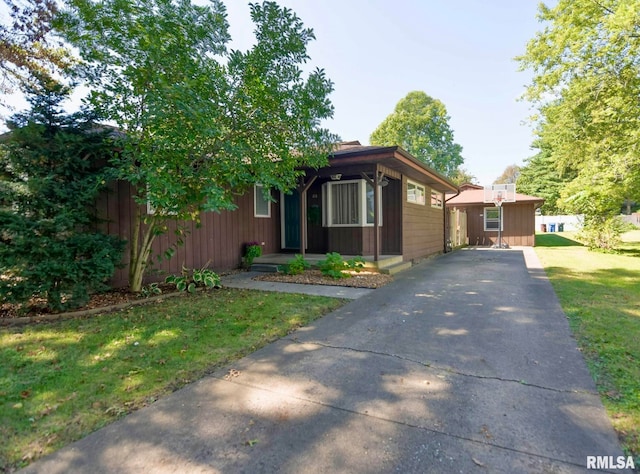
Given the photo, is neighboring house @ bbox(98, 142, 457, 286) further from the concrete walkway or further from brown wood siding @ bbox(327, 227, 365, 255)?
the concrete walkway

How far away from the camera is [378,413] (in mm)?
2285

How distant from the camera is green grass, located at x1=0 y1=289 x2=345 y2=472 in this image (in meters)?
2.21

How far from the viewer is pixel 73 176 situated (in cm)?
473

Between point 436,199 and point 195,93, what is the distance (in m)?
11.5

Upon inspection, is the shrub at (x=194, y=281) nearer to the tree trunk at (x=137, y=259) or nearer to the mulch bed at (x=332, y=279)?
the tree trunk at (x=137, y=259)

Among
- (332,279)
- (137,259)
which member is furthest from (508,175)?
(137,259)

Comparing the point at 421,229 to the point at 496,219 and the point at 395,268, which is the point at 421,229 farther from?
the point at 496,219

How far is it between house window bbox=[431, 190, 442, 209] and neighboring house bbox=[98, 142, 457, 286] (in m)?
1.49

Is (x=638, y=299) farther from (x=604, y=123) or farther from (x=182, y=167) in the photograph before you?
(x=604, y=123)

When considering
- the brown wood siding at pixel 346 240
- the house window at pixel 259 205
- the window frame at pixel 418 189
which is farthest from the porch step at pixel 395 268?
the house window at pixel 259 205

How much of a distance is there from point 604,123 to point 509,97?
14.0 feet

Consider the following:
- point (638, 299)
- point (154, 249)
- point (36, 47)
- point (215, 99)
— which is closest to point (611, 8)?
point (638, 299)

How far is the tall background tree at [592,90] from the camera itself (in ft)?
32.7

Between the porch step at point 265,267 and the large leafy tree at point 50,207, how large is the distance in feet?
13.5
